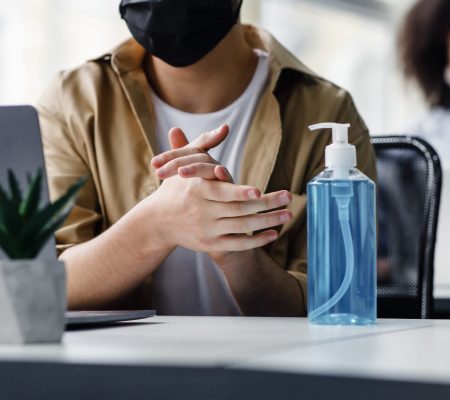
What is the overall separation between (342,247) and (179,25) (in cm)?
61

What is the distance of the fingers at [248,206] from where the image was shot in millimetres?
1047

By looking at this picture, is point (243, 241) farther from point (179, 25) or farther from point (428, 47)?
point (428, 47)

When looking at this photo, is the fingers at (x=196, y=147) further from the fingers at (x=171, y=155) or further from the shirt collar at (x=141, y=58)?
the shirt collar at (x=141, y=58)

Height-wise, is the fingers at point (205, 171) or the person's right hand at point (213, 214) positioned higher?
the fingers at point (205, 171)

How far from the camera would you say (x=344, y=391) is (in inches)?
20.1

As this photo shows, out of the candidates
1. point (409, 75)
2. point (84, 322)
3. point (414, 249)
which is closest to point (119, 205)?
point (414, 249)

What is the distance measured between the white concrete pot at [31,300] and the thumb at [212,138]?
503mm

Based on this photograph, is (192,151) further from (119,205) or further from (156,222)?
(119,205)

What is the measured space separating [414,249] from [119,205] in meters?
0.53

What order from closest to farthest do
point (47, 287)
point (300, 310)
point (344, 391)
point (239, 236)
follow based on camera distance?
point (344, 391) → point (47, 287) → point (239, 236) → point (300, 310)

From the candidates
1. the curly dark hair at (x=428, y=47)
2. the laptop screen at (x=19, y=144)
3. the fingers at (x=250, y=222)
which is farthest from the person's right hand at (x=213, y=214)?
the curly dark hair at (x=428, y=47)

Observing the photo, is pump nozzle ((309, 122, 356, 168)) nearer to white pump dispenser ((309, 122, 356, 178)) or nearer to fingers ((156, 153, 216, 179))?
white pump dispenser ((309, 122, 356, 178))

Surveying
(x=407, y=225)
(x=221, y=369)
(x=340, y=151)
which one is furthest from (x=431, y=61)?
(x=221, y=369)

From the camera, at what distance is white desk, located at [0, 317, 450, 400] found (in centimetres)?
51
